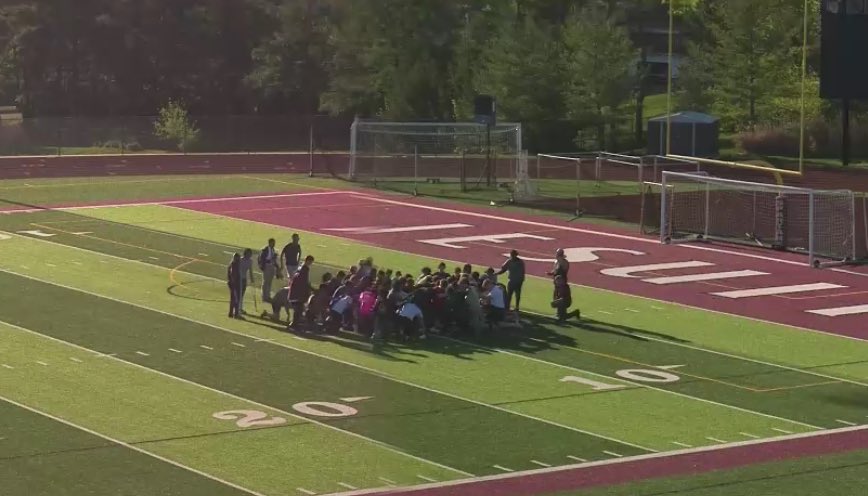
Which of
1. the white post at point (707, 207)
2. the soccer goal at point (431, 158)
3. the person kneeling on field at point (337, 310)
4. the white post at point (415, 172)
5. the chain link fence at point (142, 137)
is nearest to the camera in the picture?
the person kneeling on field at point (337, 310)

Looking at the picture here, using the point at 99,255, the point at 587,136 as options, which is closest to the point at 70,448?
the point at 99,255

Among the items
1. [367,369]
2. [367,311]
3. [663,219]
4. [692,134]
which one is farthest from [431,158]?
[367,369]

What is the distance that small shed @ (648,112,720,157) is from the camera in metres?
62.5

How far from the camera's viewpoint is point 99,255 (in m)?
36.4

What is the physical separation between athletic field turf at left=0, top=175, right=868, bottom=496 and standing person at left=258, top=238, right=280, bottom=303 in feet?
3.34

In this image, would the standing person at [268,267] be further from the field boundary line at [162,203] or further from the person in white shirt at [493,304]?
the field boundary line at [162,203]

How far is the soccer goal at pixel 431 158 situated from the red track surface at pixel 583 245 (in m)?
4.40

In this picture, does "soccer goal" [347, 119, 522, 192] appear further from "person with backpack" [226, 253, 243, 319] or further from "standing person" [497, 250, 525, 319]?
"person with backpack" [226, 253, 243, 319]

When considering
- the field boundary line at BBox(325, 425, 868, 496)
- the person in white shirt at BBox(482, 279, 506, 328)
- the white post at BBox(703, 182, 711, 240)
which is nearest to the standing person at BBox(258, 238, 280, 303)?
the person in white shirt at BBox(482, 279, 506, 328)

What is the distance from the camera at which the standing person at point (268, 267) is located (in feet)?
97.0

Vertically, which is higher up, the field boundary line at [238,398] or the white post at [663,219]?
the white post at [663,219]

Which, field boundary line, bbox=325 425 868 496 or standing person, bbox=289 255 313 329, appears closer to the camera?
field boundary line, bbox=325 425 868 496

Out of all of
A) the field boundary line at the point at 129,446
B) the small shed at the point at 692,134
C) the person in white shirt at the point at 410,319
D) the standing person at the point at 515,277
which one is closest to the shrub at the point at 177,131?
the small shed at the point at 692,134

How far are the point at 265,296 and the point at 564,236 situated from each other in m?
12.9
